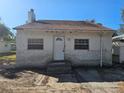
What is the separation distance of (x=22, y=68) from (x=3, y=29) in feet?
133

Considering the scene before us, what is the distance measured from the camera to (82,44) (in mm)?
16984

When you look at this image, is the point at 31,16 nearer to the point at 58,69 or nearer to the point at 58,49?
the point at 58,49

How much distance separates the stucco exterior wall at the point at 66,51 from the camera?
16.4 metres

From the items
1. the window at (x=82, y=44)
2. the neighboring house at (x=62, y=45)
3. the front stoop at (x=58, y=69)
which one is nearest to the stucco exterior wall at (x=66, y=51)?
the neighboring house at (x=62, y=45)

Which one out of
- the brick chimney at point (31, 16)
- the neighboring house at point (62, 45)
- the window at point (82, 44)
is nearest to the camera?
the neighboring house at point (62, 45)

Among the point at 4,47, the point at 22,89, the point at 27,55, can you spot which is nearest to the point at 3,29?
the point at 4,47

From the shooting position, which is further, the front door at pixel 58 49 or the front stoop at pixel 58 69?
the front door at pixel 58 49

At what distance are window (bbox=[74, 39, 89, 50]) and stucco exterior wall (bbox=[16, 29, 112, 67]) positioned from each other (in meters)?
0.26

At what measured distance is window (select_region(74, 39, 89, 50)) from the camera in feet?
55.6

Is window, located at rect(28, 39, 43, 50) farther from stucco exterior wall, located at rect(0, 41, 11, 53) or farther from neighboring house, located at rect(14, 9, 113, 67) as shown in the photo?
stucco exterior wall, located at rect(0, 41, 11, 53)

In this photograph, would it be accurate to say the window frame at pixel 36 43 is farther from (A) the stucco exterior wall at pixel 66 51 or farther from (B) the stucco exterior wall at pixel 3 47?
(B) the stucco exterior wall at pixel 3 47

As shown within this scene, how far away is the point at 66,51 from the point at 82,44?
153 cm

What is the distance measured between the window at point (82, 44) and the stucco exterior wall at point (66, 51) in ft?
0.87

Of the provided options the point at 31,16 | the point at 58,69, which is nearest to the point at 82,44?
the point at 58,69
